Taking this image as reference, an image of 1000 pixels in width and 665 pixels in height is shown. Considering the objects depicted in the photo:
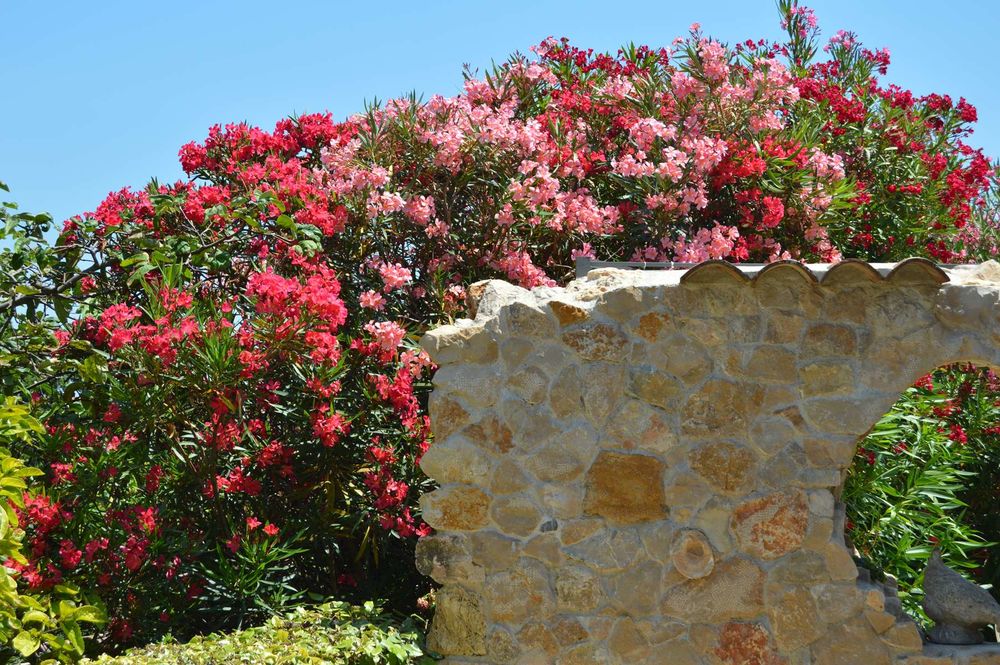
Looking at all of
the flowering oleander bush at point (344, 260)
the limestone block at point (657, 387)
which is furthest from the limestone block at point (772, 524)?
the flowering oleander bush at point (344, 260)

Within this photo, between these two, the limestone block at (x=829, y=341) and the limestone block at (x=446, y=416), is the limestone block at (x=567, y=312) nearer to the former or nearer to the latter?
the limestone block at (x=446, y=416)

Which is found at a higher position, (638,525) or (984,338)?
(984,338)

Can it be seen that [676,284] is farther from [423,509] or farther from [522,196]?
[522,196]

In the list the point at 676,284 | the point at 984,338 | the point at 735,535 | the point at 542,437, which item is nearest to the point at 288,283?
the point at 542,437

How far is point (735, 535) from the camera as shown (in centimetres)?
532

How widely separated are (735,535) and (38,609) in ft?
11.5

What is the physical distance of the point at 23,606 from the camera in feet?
18.1

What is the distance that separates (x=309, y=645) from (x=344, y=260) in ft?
9.35

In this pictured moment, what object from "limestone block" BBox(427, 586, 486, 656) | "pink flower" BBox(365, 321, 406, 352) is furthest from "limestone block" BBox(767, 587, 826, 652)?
"pink flower" BBox(365, 321, 406, 352)

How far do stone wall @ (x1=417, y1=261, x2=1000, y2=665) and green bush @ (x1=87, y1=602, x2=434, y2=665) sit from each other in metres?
0.41

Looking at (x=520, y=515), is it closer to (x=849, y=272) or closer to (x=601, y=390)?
(x=601, y=390)

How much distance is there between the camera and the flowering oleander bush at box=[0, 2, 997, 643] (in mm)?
6215

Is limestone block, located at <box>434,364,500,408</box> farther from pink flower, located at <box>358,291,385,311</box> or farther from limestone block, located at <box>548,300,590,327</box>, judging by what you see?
pink flower, located at <box>358,291,385,311</box>

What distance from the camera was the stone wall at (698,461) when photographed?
5.27 metres
